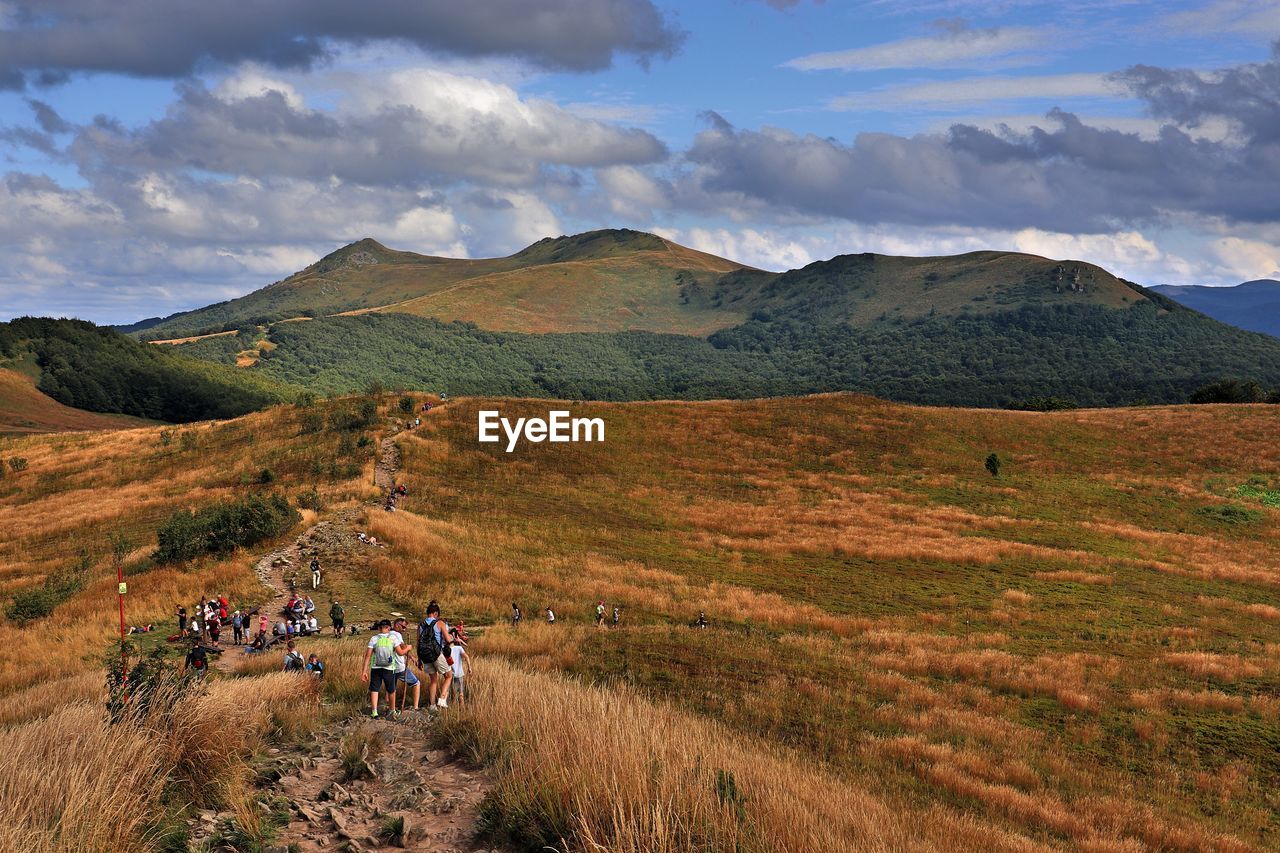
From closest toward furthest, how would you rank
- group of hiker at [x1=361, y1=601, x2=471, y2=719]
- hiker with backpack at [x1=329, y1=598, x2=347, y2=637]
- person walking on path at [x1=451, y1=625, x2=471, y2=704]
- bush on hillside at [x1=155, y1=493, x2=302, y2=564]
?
person walking on path at [x1=451, y1=625, x2=471, y2=704]
group of hiker at [x1=361, y1=601, x2=471, y2=719]
hiker with backpack at [x1=329, y1=598, x2=347, y2=637]
bush on hillside at [x1=155, y1=493, x2=302, y2=564]

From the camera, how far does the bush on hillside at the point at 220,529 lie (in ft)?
105

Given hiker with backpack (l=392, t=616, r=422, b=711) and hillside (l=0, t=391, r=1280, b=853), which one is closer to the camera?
hillside (l=0, t=391, r=1280, b=853)

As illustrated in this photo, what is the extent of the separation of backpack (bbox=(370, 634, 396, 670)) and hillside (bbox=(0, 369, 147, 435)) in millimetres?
118131

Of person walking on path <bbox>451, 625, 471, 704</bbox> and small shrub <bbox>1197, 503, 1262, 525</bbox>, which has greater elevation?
person walking on path <bbox>451, 625, 471, 704</bbox>

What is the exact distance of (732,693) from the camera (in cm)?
1642

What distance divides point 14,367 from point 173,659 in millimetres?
161718

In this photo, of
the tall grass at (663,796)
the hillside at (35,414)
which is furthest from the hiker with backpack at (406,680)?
the hillside at (35,414)

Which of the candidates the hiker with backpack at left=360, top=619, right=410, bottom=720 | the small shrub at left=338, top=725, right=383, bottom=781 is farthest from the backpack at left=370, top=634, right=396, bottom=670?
the small shrub at left=338, top=725, right=383, bottom=781

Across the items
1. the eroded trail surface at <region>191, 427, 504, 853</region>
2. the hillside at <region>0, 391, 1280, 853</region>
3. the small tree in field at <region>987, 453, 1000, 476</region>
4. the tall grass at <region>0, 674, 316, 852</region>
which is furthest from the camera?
the small tree in field at <region>987, 453, 1000, 476</region>

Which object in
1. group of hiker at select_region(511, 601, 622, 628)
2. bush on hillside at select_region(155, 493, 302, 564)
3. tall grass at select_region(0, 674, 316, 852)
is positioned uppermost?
tall grass at select_region(0, 674, 316, 852)

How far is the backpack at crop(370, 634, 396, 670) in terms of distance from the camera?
1339cm

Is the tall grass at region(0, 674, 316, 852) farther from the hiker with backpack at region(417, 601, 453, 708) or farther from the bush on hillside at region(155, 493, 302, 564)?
the bush on hillside at region(155, 493, 302, 564)

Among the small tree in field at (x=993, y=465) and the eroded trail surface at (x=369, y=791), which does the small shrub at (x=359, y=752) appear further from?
the small tree in field at (x=993, y=465)

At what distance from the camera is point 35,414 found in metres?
122
